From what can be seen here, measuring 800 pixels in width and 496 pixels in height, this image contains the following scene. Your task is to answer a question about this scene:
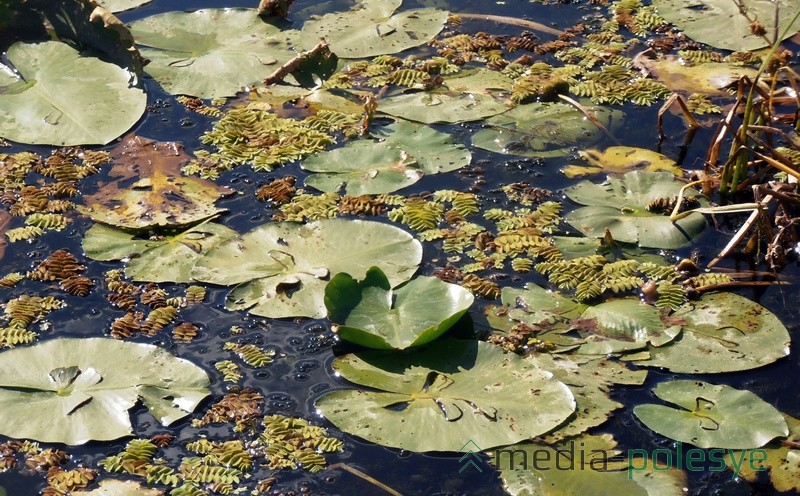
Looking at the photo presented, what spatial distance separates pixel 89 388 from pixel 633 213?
2.30 meters

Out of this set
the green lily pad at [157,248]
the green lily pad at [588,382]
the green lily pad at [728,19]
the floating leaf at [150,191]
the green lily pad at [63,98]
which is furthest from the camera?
the green lily pad at [728,19]

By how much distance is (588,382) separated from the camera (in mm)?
3268

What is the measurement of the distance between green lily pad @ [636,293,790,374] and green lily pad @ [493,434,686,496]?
46 centimetres

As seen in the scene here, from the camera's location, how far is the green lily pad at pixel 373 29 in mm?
5375

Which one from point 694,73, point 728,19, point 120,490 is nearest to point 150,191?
point 120,490

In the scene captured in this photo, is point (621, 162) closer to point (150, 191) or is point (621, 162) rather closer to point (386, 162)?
point (386, 162)

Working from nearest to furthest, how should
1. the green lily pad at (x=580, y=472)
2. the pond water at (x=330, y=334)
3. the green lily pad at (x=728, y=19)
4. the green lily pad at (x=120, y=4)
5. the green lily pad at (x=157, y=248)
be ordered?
the green lily pad at (x=580, y=472) → the pond water at (x=330, y=334) → the green lily pad at (x=157, y=248) → the green lily pad at (x=728, y=19) → the green lily pad at (x=120, y=4)

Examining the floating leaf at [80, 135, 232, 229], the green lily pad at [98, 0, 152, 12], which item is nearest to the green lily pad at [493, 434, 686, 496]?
the floating leaf at [80, 135, 232, 229]

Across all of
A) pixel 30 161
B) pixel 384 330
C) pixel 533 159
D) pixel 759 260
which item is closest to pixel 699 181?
pixel 759 260

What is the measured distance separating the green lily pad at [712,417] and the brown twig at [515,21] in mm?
2902

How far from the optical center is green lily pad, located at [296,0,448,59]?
538cm

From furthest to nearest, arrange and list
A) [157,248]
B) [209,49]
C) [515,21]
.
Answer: [515,21] < [209,49] < [157,248]

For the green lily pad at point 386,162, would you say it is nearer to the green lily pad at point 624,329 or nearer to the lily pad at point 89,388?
the green lily pad at point 624,329

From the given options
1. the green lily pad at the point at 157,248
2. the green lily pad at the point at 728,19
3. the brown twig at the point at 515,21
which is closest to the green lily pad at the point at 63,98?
the green lily pad at the point at 157,248
